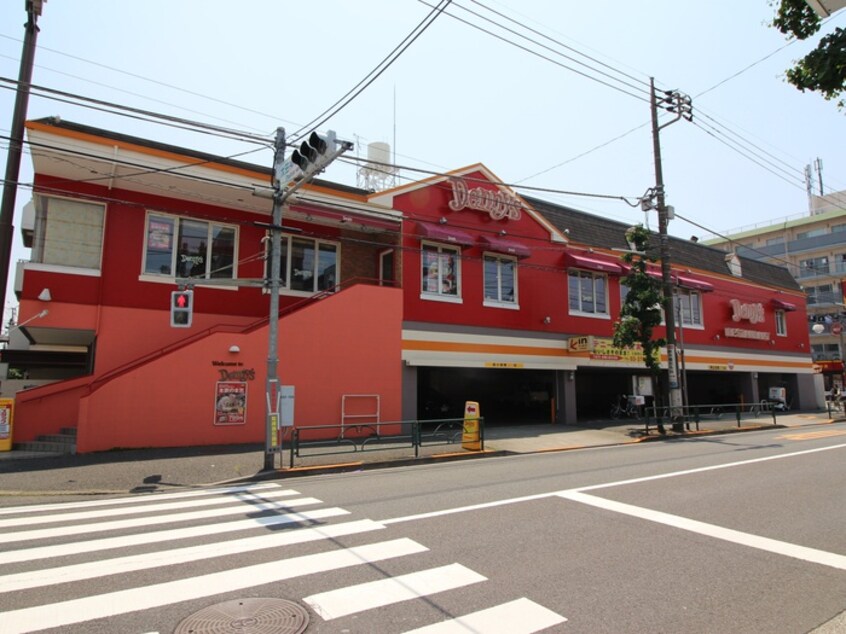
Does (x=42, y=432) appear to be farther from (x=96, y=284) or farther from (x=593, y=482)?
(x=593, y=482)

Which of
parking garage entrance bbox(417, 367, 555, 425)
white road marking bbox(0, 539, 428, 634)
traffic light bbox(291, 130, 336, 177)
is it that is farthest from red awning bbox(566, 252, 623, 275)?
white road marking bbox(0, 539, 428, 634)

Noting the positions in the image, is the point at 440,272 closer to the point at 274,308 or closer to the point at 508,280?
the point at 508,280

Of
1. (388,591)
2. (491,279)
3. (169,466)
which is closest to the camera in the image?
(388,591)

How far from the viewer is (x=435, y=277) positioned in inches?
794

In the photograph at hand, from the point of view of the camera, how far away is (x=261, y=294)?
18.5m

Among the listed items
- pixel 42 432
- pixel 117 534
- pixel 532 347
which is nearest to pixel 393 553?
pixel 117 534

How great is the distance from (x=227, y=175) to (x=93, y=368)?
6989mm

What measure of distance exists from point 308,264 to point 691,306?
22.3 m

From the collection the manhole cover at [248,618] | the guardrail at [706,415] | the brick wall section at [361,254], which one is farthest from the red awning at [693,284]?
the manhole cover at [248,618]

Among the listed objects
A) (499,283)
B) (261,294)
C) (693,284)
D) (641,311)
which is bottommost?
(641,311)

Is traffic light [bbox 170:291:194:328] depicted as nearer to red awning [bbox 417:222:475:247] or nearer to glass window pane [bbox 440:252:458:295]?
red awning [bbox 417:222:475:247]

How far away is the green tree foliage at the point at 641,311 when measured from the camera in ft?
68.5

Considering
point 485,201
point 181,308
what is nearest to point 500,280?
point 485,201

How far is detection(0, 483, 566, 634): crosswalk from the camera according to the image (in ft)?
14.1
